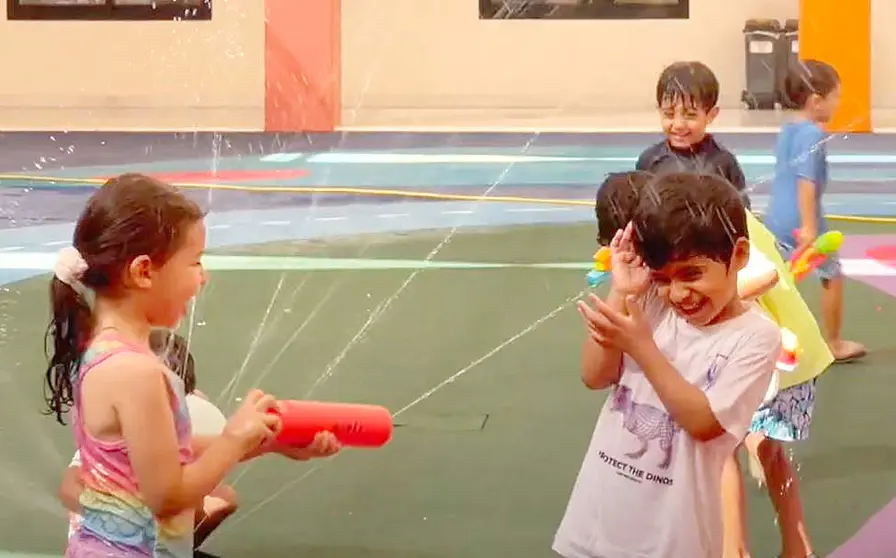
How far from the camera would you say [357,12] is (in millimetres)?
14195

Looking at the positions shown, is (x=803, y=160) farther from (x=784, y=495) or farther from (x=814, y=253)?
(x=784, y=495)

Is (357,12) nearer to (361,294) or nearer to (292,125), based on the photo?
(292,125)

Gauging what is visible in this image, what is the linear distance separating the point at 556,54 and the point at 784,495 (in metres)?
11.1

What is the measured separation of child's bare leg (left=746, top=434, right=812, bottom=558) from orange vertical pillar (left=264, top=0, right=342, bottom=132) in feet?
32.8

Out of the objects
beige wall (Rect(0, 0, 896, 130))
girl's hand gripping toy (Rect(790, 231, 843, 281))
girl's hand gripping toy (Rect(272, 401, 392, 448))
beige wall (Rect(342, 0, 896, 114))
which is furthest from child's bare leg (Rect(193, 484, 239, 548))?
beige wall (Rect(342, 0, 896, 114))

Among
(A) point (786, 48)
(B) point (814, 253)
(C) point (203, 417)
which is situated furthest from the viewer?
(A) point (786, 48)

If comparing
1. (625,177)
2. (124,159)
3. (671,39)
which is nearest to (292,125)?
(124,159)

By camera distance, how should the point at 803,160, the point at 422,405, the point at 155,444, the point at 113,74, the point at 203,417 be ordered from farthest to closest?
the point at 113,74 < the point at 803,160 < the point at 422,405 < the point at 203,417 < the point at 155,444

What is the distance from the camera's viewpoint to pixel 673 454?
2.14 metres

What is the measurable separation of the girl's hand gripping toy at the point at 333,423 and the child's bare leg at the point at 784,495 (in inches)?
43.2

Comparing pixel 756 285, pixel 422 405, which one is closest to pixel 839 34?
pixel 422 405

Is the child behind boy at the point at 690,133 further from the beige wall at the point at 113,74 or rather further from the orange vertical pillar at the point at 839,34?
the beige wall at the point at 113,74

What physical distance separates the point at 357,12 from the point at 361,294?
8.88 m

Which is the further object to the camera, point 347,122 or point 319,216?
point 347,122
